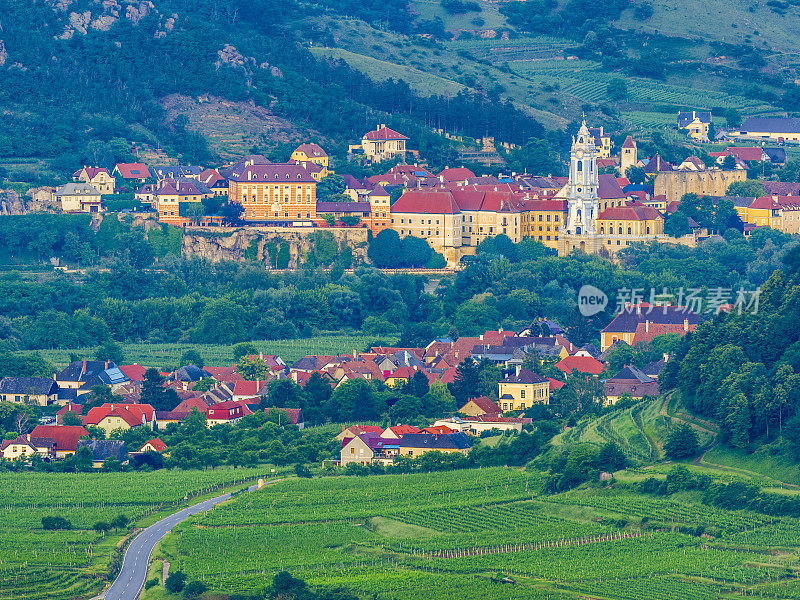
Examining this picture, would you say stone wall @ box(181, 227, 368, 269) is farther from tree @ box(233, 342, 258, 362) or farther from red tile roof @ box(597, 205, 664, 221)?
tree @ box(233, 342, 258, 362)

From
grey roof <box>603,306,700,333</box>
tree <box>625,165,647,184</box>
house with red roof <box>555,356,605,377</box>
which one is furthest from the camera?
tree <box>625,165,647,184</box>

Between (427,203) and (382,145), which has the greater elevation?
(382,145)

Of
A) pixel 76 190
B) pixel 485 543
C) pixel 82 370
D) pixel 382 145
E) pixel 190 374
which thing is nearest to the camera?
pixel 485 543

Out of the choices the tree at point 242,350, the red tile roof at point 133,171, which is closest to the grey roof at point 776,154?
the red tile roof at point 133,171

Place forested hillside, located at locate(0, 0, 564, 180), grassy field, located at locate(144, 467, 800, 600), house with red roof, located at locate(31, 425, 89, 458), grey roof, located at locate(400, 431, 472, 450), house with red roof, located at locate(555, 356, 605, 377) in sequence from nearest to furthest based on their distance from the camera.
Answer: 1. grassy field, located at locate(144, 467, 800, 600)
2. grey roof, located at locate(400, 431, 472, 450)
3. house with red roof, located at locate(31, 425, 89, 458)
4. house with red roof, located at locate(555, 356, 605, 377)
5. forested hillside, located at locate(0, 0, 564, 180)

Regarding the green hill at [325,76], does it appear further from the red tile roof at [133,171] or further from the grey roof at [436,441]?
the grey roof at [436,441]

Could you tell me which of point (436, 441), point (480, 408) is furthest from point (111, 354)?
point (436, 441)

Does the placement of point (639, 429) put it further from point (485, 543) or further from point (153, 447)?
point (153, 447)

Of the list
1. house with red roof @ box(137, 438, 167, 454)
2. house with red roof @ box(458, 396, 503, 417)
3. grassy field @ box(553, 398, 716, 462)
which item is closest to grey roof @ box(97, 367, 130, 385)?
house with red roof @ box(137, 438, 167, 454)
